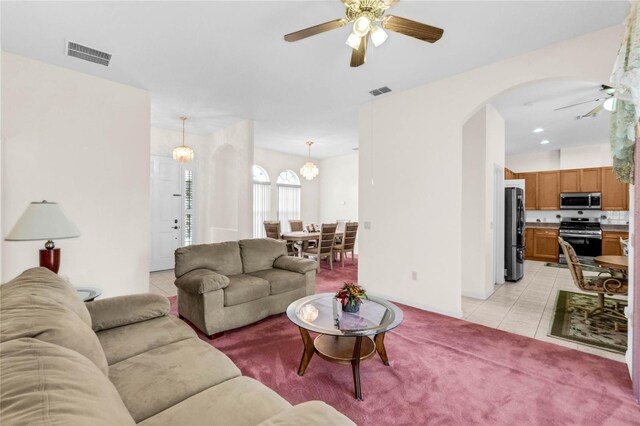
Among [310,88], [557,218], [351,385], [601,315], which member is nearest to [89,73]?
[310,88]

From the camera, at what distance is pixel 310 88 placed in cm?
396

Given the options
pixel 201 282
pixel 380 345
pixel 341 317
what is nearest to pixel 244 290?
pixel 201 282

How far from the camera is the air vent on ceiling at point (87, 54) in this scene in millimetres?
2977

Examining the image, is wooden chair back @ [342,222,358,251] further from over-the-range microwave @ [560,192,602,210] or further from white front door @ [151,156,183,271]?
over-the-range microwave @ [560,192,602,210]

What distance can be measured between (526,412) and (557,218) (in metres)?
7.43

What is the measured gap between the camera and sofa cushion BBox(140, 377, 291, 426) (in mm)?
1124

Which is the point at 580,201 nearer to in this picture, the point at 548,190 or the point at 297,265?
the point at 548,190

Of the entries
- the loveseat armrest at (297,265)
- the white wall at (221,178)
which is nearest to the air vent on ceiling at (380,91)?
the white wall at (221,178)

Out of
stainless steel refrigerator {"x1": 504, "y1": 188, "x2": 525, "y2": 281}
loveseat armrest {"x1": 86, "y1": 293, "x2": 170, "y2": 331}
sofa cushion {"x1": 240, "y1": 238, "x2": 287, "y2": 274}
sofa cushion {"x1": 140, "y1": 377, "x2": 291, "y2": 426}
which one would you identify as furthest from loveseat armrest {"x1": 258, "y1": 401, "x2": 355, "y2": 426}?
stainless steel refrigerator {"x1": 504, "y1": 188, "x2": 525, "y2": 281}

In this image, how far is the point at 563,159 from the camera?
7.37 m

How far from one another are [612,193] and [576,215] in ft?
2.73

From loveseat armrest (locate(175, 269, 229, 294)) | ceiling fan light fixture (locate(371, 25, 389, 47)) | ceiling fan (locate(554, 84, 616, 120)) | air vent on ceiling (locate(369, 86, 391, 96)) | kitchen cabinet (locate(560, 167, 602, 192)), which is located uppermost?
air vent on ceiling (locate(369, 86, 391, 96))

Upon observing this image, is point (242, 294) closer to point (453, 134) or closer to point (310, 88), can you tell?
point (310, 88)

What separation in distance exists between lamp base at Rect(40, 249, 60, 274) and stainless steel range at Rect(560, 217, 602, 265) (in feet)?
30.2
